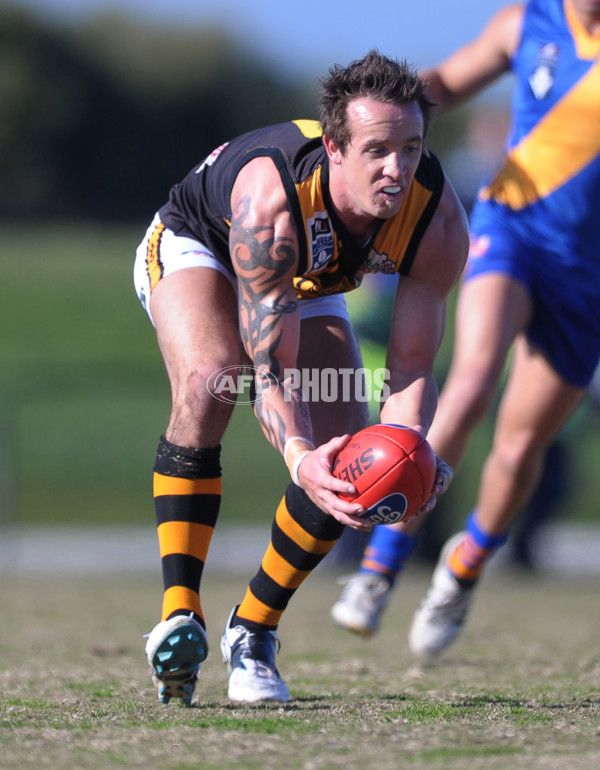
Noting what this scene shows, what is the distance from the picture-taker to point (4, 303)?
3541 centimetres

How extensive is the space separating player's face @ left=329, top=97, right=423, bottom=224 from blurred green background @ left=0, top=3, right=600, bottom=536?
0.92 m

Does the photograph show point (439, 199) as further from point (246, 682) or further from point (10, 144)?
point (10, 144)

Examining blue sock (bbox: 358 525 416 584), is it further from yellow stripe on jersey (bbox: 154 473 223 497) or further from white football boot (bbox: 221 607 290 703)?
yellow stripe on jersey (bbox: 154 473 223 497)

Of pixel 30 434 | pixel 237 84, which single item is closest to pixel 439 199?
pixel 30 434

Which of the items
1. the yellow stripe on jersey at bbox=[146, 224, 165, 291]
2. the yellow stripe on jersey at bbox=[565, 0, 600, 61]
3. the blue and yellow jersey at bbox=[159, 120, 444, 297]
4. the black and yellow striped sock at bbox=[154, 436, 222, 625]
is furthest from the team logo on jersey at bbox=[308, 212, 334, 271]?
the yellow stripe on jersey at bbox=[565, 0, 600, 61]

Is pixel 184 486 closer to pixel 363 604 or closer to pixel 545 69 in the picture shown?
pixel 363 604

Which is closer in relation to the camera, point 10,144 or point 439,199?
point 439,199

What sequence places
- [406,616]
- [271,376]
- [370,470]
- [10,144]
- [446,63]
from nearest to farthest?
1. [370,470]
2. [271,376]
3. [446,63]
4. [406,616]
5. [10,144]

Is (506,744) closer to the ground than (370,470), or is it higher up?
closer to the ground

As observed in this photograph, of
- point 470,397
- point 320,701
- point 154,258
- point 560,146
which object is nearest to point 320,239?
point 154,258

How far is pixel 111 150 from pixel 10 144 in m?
5.00

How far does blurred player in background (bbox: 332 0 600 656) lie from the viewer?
580 centimetres

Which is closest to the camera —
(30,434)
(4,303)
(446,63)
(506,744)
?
(506,744)

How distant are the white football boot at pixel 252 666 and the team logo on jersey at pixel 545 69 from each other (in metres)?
2.91
